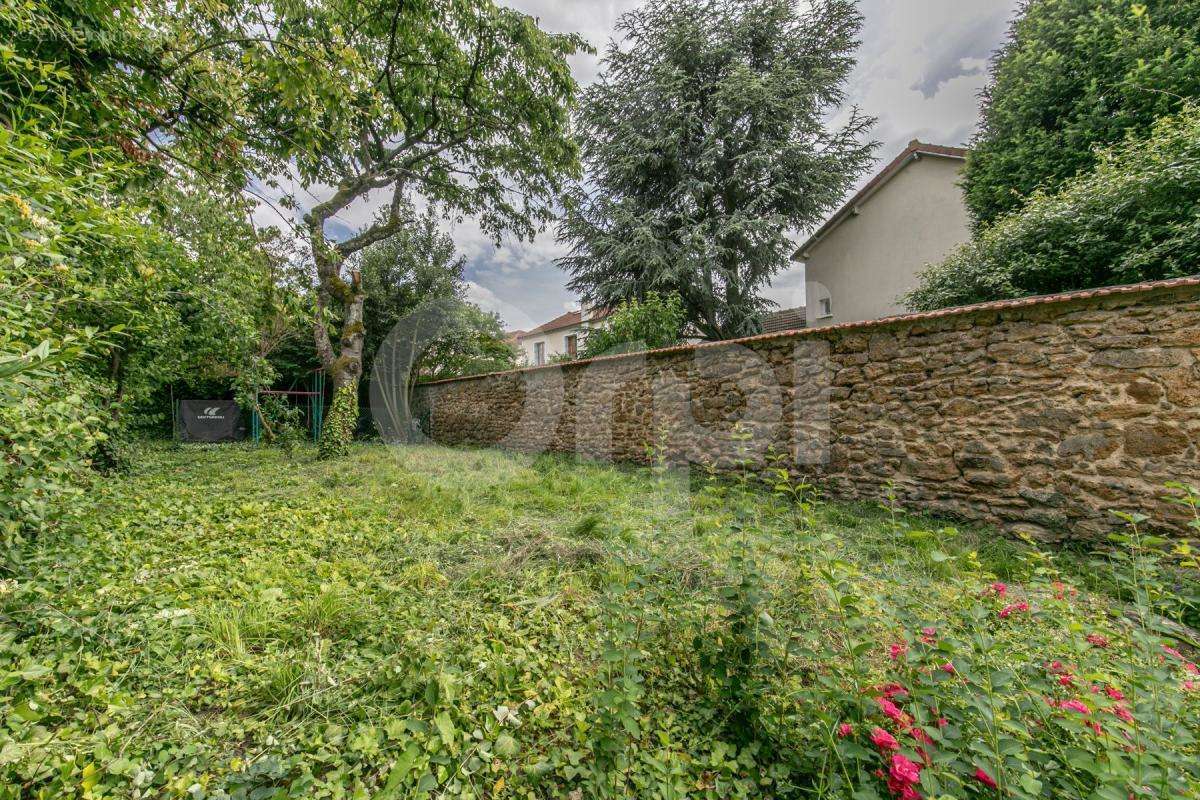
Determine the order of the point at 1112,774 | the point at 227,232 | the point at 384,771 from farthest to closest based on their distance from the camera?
the point at 227,232, the point at 384,771, the point at 1112,774

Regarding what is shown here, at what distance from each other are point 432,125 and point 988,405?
8.32 m

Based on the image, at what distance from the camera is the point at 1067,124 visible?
628 centimetres

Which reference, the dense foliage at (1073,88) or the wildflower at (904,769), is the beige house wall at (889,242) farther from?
the wildflower at (904,769)

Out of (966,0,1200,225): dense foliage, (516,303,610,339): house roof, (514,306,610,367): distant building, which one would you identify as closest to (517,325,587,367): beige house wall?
(514,306,610,367): distant building

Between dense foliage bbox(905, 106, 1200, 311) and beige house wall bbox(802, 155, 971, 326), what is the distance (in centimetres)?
301

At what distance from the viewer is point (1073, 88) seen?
6297 millimetres

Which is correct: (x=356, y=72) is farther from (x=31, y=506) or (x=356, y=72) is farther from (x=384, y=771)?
(x=384, y=771)

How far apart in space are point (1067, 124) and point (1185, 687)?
8.82m

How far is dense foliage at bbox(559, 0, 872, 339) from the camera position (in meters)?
9.91

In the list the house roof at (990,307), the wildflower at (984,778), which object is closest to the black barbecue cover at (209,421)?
the house roof at (990,307)

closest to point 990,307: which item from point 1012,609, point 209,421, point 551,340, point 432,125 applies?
point 1012,609

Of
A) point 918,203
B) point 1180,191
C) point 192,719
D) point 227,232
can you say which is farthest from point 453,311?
point 1180,191

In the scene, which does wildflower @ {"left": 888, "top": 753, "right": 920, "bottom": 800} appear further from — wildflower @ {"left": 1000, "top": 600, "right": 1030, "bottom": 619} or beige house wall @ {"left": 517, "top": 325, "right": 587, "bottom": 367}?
beige house wall @ {"left": 517, "top": 325, "right": 587, "bottom": 367}

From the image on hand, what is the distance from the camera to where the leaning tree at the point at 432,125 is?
17.5 feet
